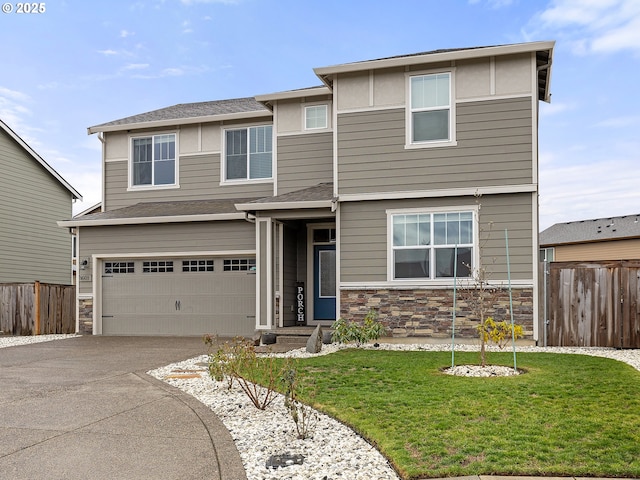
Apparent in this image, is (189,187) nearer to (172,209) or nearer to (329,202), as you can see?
(172,209)

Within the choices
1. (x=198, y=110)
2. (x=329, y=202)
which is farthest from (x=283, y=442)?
(x=198, y=110)

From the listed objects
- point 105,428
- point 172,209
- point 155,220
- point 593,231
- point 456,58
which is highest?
point 456,58

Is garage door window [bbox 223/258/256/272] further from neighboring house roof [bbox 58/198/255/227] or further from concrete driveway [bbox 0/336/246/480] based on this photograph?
concrete driveway [bbox 0/336/246/480]

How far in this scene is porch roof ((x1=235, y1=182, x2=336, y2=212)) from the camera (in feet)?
44.2

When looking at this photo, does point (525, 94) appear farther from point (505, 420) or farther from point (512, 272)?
point (505, 420)

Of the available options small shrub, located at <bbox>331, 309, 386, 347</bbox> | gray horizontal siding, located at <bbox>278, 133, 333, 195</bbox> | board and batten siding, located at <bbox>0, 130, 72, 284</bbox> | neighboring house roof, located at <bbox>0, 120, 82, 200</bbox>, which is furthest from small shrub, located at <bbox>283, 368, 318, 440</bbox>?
neighboring house roof, located at <bbox>0, 120, 82, 200</bbox>

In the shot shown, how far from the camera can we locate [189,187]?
1722 centimetres

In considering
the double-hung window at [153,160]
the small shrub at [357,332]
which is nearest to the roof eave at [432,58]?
the small shrub at [357,332]

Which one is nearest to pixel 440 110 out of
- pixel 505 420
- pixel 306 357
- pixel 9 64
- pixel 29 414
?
pixel 306 357

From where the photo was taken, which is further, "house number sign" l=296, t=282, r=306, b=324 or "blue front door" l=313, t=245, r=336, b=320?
"blue front door" l=313, t=245, r=336, b=320

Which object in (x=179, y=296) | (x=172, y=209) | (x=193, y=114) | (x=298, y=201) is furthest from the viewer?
(x=193, y=114)

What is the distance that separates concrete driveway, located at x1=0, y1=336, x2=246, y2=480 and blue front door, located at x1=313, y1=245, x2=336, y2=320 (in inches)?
223

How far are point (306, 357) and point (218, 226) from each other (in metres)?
5.77

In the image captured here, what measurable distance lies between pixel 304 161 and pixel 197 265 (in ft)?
12.5
